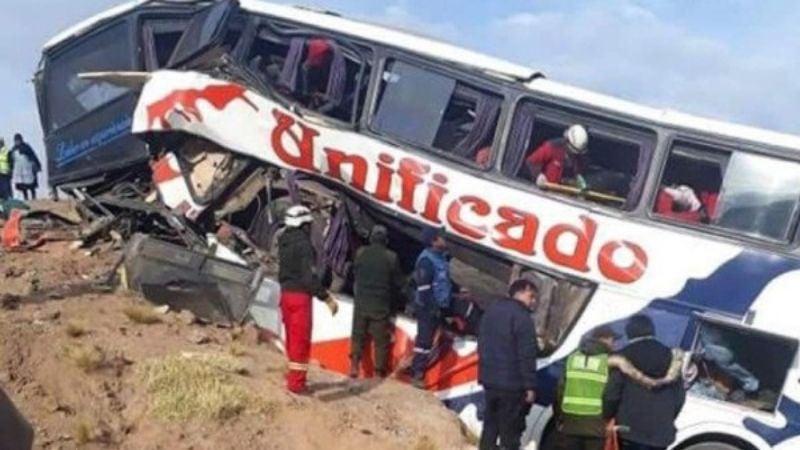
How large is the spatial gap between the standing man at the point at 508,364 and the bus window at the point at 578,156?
5.33 feet

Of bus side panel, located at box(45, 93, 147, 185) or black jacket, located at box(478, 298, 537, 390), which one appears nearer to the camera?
black jacket, located at box(478, 298, 537, 390)

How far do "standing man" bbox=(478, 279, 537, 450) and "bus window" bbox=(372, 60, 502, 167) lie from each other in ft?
6.76

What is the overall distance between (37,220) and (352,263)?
472 cm

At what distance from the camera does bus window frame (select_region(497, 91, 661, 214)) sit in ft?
33.5

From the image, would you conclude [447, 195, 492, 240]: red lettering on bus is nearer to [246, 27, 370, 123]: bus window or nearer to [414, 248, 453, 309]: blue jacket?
[414, 248, 453, 309]: blue jacket

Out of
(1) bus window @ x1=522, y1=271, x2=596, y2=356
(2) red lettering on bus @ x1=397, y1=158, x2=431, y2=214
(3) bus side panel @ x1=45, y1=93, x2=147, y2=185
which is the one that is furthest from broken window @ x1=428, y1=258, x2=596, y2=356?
(3) bus side panel @ x1=45, y1=93, x2=147, y2=185

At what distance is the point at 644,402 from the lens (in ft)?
28.0

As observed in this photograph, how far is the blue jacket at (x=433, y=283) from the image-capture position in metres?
10.3

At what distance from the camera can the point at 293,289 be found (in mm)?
9664

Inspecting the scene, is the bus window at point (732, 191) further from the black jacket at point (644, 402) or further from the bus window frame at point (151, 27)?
Answer: the bus window frame at point (151, 27)

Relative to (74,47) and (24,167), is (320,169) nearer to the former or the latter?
(74,47)

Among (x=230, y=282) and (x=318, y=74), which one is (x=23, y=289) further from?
(x=318, y=74)

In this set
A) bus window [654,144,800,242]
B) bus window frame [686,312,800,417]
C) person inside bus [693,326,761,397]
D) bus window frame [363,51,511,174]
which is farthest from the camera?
bus window frame [363,51,511,174]

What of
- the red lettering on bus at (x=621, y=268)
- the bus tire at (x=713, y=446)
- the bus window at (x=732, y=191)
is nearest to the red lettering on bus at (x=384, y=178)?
the red lettering on bus at (x=621, y=268)
